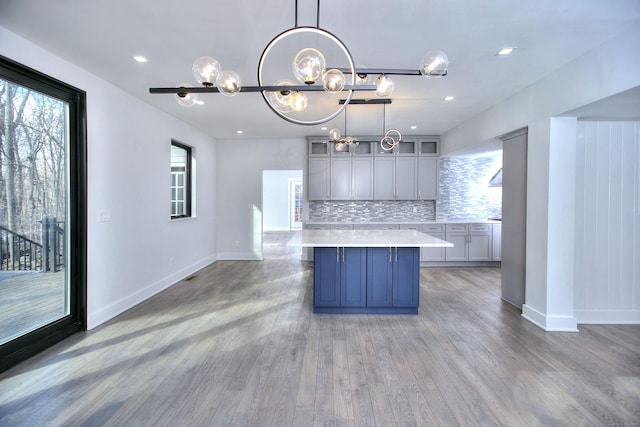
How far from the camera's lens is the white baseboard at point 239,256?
6.42 m

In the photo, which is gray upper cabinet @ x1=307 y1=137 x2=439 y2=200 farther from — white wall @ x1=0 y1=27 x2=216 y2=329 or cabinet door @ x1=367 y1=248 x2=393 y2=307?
cabinet door @ x1=367 y1=248 x2=393 y2=307

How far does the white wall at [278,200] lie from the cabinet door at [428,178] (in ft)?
20.7

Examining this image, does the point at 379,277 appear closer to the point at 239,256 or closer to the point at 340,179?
the point at 340,179

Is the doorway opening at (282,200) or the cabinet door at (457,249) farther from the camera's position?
the doorway opening at (282,200)

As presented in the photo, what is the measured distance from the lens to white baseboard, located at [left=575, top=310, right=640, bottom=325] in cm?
321

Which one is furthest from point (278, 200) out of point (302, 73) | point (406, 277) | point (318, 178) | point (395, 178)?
point (302, 73)

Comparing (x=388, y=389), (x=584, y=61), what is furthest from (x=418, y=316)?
(x=584, y=61)

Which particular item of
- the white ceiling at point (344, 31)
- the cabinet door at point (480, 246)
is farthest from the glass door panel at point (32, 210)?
the cabinet door at point (480, 246)

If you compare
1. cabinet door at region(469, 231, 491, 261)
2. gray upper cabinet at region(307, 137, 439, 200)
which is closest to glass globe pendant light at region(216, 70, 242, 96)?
gray upper cabinet at region(307, 137, 439, 200)

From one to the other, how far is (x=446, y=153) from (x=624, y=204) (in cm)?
299

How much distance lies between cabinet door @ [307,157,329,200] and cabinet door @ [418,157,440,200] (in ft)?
6.16

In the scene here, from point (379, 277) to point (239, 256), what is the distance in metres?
3.80

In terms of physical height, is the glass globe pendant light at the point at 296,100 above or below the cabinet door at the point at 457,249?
above

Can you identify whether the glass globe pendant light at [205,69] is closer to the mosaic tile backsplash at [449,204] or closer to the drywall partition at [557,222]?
the drywall partition at [557,222]
